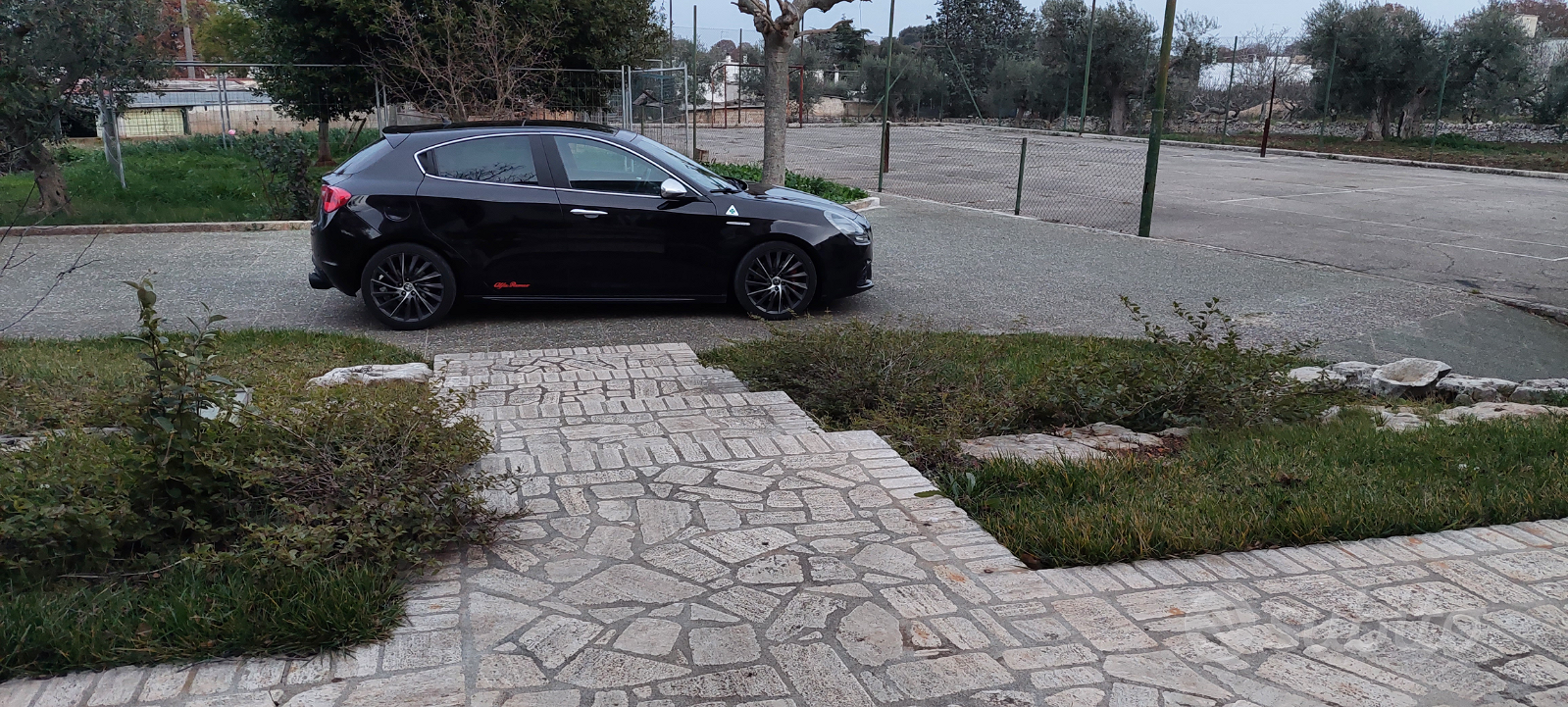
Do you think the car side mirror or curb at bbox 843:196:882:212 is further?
curb at bbox 843:196:882:212

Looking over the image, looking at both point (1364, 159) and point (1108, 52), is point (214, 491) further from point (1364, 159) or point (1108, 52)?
point (1108, 52)

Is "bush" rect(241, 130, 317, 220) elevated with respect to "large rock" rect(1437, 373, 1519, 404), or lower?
elevated


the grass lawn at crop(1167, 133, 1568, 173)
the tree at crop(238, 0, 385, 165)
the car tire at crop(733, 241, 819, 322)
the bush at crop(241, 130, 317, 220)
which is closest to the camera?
the car tire at crop(733, 241, 819, 322)

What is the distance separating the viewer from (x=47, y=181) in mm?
13961

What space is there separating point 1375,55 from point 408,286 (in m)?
36.1

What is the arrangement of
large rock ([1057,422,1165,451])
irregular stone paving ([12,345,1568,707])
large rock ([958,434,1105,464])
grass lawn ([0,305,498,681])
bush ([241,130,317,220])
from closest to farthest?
irregular stone paving ([12,345,1568,707])
grass lawn ([0,305,498,681])
large rock ([958,434,1105,464])
large rock ([1057,422,1165,451])
bush ([241,130,317,220])

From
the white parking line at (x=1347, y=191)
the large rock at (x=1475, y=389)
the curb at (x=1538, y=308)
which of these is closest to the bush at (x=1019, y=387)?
the large rock at (x=1475, y=389)

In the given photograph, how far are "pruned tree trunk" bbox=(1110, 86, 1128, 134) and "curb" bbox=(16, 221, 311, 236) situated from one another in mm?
36774

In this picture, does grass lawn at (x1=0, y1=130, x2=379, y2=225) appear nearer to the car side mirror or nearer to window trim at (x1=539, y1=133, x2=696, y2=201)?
window trim at (x1=539, y1=133, x2=696, y2=201)

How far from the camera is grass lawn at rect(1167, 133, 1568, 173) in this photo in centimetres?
2877

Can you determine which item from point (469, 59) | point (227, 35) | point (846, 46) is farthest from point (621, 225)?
point (846, 46)

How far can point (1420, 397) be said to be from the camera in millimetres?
7395

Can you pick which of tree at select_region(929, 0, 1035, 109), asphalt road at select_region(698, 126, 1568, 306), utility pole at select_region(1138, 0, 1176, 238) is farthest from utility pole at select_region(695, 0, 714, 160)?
tree at select_region(929, 0, 1035, 109)

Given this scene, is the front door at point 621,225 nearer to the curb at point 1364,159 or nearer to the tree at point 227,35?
the curb at point 1364,159
